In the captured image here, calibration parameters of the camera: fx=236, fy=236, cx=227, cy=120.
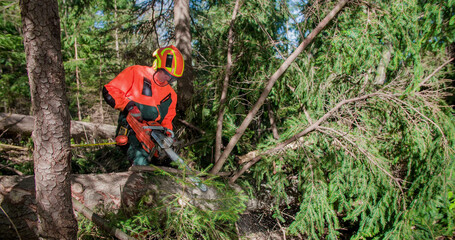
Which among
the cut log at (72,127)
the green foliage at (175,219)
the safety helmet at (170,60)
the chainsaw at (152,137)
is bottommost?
the green foliage at (175,219)

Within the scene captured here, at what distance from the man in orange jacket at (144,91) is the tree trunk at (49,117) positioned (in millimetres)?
1479

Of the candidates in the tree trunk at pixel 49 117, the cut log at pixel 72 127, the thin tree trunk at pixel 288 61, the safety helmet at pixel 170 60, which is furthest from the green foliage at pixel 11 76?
the thin tree trunk at pixel 288 61

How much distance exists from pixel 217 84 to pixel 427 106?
9.42ft

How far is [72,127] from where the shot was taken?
5832 mm

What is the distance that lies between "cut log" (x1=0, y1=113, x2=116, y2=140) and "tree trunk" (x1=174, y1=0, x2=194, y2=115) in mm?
3144

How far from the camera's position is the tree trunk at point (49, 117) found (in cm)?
155

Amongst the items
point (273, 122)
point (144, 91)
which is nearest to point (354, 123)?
point (273, 122)

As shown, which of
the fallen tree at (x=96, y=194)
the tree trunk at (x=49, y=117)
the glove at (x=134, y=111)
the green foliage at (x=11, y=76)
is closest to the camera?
the tree trunk at (x=49, y=117)

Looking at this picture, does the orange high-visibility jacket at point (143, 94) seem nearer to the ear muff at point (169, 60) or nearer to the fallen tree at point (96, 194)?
the ear muff at point (169, 60)

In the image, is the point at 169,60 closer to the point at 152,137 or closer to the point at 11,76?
the point at 152,137

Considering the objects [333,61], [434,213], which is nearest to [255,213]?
[434,213]

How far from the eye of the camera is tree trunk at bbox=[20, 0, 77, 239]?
1.55 metres

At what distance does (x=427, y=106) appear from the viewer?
9.86 feet

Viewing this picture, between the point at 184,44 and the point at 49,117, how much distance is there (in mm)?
3046
